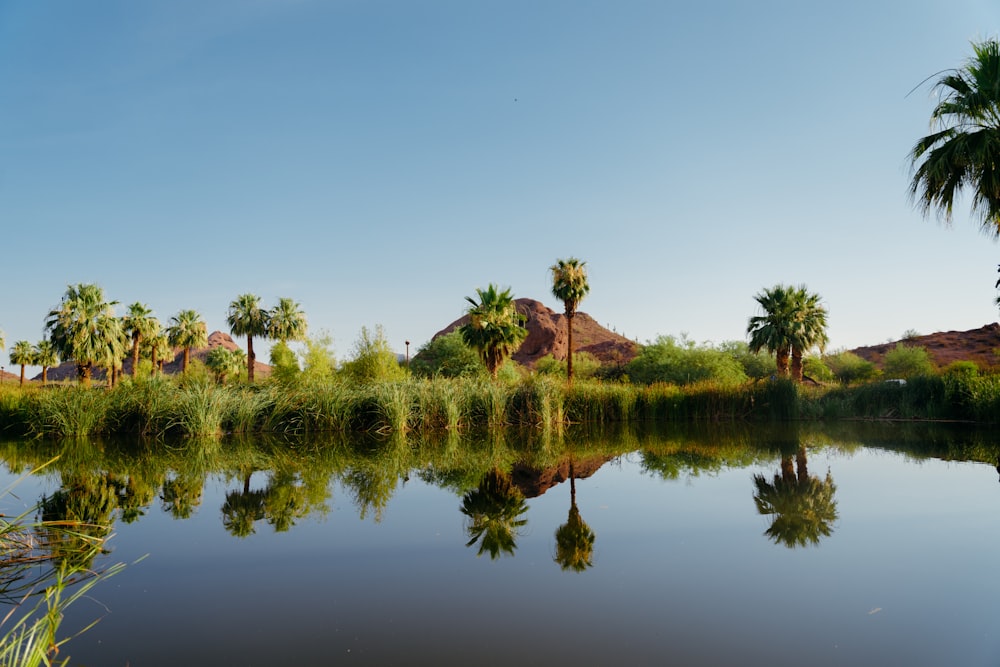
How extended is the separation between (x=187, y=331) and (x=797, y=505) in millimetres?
51655

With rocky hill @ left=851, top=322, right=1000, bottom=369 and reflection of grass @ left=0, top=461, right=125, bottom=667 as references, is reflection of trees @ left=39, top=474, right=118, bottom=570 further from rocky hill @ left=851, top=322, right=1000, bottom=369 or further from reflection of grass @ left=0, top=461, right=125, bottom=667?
rocky hill @ left=851, top=322, right=1000, bottom=369

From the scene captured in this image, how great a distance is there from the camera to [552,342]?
8262 centimetres

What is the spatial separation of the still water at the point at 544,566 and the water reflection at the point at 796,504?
47 mm

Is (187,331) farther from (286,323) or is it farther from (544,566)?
(544,566)

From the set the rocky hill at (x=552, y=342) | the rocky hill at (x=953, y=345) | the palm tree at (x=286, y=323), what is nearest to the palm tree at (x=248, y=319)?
the palm tree at (x=286, y=323)

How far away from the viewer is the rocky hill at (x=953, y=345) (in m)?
62.0

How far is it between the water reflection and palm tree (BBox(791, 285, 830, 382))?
24.1 meters

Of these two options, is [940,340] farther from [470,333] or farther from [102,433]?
[102,433]

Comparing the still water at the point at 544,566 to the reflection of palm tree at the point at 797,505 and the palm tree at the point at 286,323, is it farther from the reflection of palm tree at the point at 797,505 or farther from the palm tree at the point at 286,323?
the palm tree at the point at 286,323

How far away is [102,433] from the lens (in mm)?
18109

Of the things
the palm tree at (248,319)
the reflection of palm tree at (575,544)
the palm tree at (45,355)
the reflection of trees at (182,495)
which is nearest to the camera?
the reflection of palm tree at (575,544)

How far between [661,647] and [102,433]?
19.3 meters

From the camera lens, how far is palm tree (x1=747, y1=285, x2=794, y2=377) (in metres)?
32.6

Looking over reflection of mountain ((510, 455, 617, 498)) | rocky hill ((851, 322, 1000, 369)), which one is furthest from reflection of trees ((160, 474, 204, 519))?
rocky hill ((851, 322, 1000, 369))
